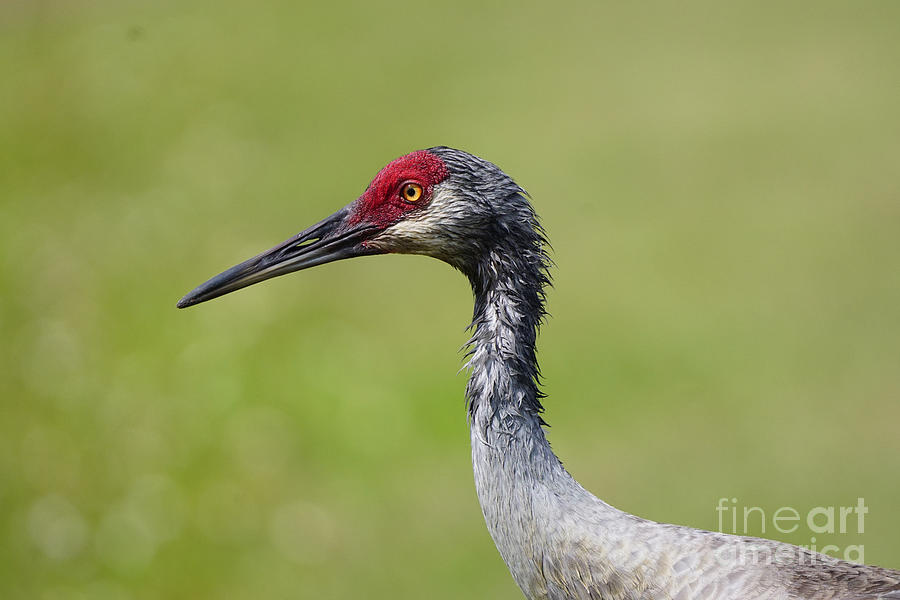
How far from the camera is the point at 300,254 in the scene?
9.78 ft

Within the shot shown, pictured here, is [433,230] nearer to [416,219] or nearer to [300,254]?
[416,219]

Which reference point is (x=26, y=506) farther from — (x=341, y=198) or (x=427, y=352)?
(x=341, y=198)

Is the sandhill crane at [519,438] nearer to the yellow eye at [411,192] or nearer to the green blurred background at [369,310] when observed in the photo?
the yellow eye at [411,192]

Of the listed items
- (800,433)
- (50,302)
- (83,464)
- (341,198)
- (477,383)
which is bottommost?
(477,383)

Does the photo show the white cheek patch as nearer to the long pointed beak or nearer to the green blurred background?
the long pointed beak

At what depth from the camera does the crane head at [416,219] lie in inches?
112

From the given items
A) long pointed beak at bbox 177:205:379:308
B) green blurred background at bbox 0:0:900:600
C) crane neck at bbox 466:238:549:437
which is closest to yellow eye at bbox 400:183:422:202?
long pointed beak at bbox 177:205:379:308

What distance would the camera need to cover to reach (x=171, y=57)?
12.0 m

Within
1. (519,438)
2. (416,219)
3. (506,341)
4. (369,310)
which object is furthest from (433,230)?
(369,310)

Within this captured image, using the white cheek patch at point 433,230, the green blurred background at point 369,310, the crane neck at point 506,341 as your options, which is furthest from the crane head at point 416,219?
the green blurred background at point 369,310

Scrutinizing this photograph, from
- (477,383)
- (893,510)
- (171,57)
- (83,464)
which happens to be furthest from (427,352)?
(171,57)

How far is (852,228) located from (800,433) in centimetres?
312

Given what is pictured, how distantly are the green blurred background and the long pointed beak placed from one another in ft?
12.6

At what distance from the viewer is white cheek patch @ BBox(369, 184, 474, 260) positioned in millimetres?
2863
